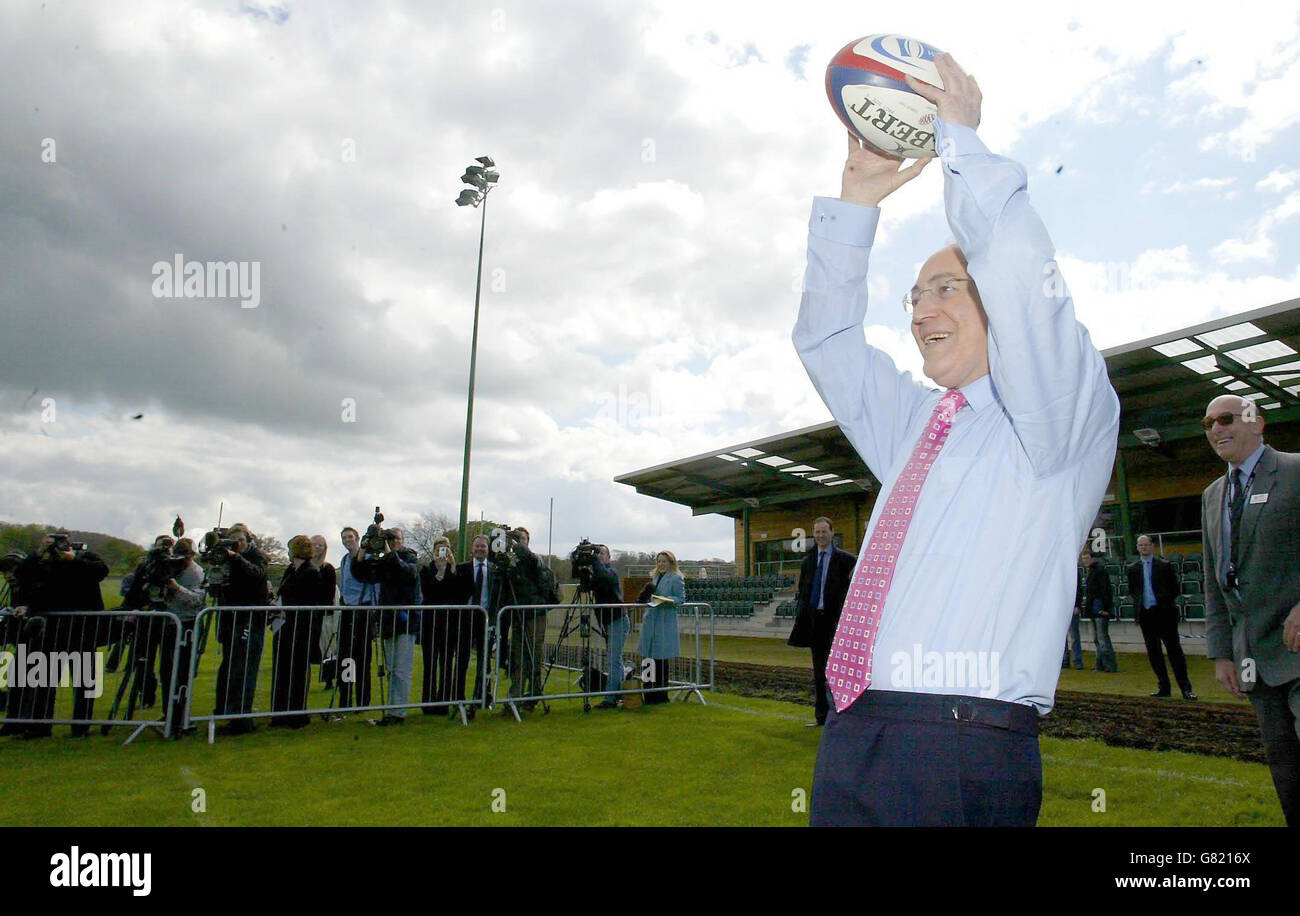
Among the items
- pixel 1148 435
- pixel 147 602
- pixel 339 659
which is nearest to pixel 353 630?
pixel 339 659

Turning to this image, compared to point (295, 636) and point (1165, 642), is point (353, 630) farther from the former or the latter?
point (1165, 642)

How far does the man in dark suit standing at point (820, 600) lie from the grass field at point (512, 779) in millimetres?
784

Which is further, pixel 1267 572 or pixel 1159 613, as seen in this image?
pixel 1159 613

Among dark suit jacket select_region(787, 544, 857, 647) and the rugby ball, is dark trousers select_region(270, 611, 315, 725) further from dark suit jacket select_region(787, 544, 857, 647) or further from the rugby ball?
the rugby ball

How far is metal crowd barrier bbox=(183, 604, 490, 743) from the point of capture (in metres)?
8.06

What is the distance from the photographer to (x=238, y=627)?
8.07 meters

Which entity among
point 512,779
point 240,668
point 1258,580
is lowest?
point 512,779

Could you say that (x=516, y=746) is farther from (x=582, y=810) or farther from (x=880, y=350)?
(x=880, y=350)

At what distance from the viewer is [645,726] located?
27.5ft

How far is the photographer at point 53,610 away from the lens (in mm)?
8047

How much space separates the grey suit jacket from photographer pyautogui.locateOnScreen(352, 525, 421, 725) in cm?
741

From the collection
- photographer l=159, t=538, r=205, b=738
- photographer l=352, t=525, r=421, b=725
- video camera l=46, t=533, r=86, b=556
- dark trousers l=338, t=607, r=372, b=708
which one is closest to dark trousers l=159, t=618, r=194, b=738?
photographer l=159, t=538, r=205, b=738

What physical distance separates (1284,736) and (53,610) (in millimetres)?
10135
